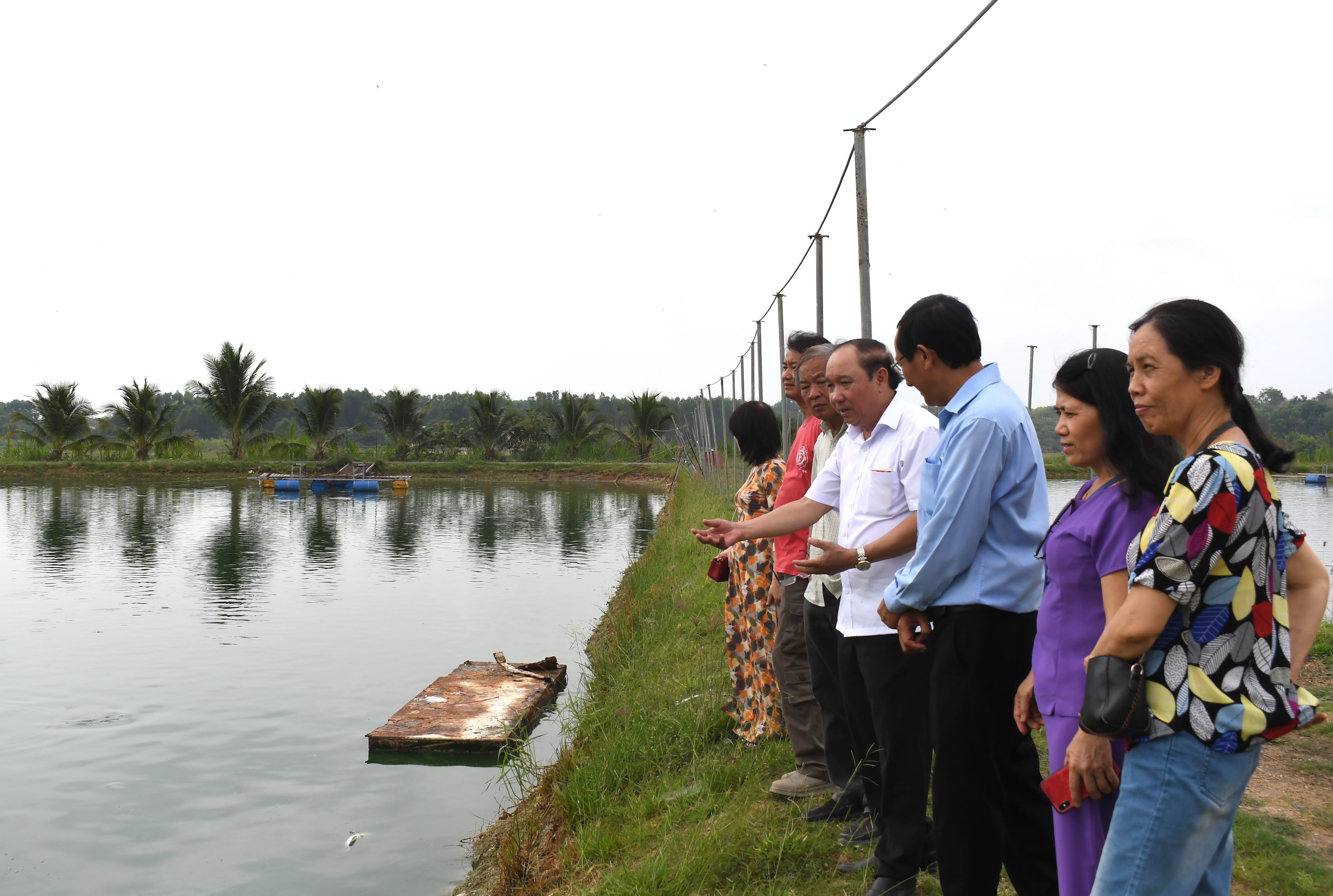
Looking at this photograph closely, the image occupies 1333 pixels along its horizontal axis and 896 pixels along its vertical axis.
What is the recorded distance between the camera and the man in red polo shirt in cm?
328

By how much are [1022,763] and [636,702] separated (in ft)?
9.65

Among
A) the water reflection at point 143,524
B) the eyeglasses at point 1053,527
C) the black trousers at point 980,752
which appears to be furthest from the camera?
the water reflection at point 143,524

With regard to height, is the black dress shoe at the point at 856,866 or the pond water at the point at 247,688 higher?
the black dress shoe at the point at 856,866

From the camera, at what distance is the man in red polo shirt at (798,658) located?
10.8 feet

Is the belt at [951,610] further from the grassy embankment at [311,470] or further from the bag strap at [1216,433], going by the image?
the grassy embankment at [311,470]

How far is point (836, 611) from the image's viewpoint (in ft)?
9.40

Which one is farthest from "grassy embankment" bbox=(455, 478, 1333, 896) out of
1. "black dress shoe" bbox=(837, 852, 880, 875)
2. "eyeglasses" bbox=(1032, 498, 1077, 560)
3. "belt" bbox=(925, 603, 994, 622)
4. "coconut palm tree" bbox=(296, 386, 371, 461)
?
"coconut palm tree" bbox=(296, 386, 371, 461)

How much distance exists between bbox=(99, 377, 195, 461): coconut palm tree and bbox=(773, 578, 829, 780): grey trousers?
126 ft

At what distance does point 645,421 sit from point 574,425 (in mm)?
3265

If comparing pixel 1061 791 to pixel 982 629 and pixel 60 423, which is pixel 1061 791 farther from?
pixel 60 423

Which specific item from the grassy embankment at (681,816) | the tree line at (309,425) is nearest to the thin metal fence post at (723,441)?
the grassy embankment at (681,816)

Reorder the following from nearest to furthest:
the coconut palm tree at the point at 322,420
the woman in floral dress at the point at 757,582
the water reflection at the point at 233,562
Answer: the woman in floral dress at the point at 757,582 → the water reflection at the point at 233,562 → the coconut palm tree at the point at 322,420

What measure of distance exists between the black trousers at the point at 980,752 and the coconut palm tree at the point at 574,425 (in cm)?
3917

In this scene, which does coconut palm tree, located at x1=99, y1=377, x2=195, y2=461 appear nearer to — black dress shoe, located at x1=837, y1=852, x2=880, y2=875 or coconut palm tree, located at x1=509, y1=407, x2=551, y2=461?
coconut palm tree, located at x1=509, y1=407, x2=551, y2=461
